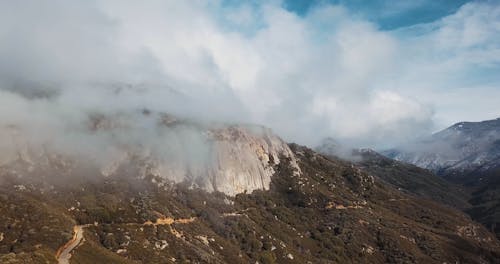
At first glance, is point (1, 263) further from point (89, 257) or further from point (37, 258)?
point (89, 257)

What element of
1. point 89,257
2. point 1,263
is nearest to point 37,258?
point 1,263

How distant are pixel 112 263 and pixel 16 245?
136ft

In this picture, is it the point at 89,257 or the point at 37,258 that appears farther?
the point at 89,257

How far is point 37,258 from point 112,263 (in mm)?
37958

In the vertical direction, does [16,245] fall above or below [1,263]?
above

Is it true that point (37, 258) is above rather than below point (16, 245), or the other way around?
below

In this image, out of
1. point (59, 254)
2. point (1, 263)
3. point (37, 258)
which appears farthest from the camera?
point (59, 254)

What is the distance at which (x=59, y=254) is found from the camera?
636 ft

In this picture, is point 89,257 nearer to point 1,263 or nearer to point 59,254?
point 59,254

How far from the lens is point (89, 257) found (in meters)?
198

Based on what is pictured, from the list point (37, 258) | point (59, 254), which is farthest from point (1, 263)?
point (59, 254)

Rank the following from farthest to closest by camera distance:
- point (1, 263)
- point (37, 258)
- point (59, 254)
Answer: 1. point (59, 254)
2. point (37, 258)
3. point (1, 263)

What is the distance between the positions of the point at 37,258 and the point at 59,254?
28.6 m

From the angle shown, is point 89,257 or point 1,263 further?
point 89,257
